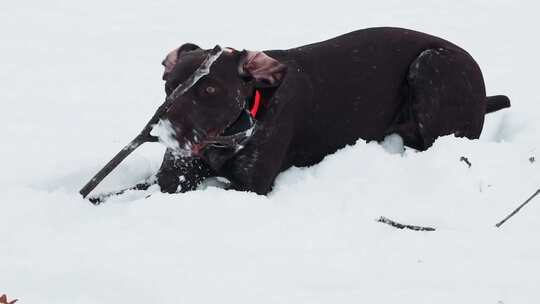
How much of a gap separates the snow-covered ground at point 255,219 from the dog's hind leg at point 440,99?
340mm

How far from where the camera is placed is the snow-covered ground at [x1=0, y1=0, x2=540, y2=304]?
103 inches

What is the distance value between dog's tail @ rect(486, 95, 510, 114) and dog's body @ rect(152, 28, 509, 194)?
100mm

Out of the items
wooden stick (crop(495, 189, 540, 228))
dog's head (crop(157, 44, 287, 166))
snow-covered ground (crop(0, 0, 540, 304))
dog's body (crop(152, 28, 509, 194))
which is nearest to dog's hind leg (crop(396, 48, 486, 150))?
dog's body (crop(152, 28, 509, 194))

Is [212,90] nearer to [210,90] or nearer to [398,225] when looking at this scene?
[210,90]

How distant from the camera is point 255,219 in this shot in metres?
3.19

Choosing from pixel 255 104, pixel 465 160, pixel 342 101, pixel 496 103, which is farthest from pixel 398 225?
pixel 496 103

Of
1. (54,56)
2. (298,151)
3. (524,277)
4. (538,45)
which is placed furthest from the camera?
(538,45)

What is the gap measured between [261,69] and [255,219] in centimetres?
107

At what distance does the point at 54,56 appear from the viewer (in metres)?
7.06

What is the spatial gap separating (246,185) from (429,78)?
151cm

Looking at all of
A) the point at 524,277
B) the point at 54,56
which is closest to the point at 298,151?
the point at 524,277

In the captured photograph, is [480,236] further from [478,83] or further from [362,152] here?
[478,83]

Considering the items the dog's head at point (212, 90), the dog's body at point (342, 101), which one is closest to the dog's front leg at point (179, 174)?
the dog's body at point (342, 101)

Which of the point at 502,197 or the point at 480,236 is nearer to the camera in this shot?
the point at 480,236
